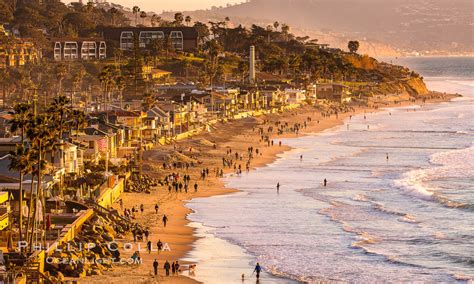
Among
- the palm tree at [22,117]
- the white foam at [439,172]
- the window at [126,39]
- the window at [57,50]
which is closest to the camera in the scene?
the palm tree at [22,117]

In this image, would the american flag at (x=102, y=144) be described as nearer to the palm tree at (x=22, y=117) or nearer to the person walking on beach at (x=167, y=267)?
the person walking on beach at (x=167, y=267)

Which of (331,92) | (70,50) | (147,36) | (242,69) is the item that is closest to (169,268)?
(242,69)

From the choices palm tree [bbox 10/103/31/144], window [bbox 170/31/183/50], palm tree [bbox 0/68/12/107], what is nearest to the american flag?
palm tree [bbox 10/103/31/144]

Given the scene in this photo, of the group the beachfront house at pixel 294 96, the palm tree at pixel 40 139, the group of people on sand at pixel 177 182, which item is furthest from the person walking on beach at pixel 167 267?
the beachfront house at pixel 294 96

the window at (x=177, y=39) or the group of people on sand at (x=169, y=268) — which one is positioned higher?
the window at (x=177, y=39)

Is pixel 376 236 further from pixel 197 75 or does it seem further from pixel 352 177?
pixel 197 75

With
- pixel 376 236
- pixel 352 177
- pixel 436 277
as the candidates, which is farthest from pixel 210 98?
pixel 436 277
